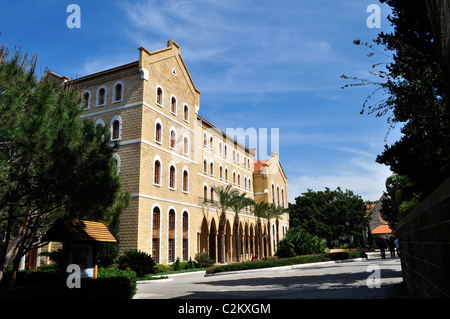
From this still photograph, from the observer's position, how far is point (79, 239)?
10.0 m

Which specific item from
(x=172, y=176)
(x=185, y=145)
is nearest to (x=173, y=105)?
(x=185, y=145)

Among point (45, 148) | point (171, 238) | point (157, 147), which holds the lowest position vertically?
point (171, 238)

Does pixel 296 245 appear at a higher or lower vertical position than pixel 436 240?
lower

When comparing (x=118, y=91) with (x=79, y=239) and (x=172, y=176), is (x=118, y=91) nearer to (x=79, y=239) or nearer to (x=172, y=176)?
(x=172, y=176)

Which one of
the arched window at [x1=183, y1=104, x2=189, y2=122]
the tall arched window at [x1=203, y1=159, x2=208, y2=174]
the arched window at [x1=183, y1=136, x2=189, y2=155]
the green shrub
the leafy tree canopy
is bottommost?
the green shrub

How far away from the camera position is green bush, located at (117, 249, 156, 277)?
63.7 feet

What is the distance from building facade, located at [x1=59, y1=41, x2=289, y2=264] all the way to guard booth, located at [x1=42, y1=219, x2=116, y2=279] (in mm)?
10588

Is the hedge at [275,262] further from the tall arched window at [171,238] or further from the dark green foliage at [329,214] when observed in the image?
the dark green foliage at [329,214]

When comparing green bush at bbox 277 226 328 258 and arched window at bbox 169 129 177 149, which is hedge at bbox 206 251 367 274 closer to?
green bush at bbox 277 226 328 258

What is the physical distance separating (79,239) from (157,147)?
604 inches

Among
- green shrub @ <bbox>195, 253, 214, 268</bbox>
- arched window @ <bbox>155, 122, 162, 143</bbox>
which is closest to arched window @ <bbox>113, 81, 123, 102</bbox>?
arched window @ <bbox>155, 122, 162, 143</bbox>
